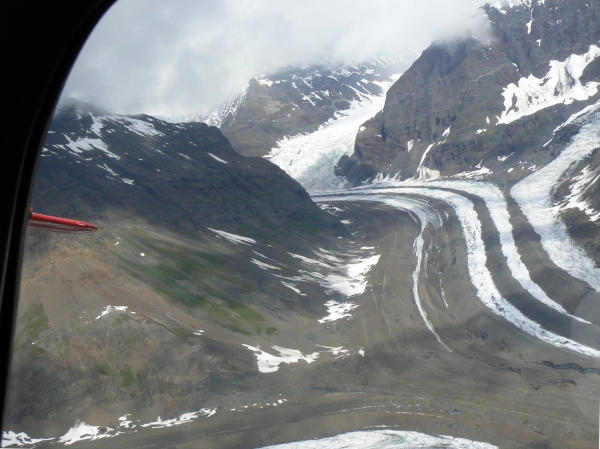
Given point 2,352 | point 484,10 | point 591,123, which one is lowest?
point 2,352

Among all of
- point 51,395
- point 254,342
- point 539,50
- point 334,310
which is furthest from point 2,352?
point 539,50

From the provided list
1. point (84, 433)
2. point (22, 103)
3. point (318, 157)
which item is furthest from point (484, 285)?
point (318, 157)

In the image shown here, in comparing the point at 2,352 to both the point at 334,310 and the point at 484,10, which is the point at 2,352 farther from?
the point at 484,10

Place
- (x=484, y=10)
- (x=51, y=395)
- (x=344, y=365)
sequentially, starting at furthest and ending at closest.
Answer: (x=484, y=10) < (x=344, y=365) < (x=51, y=395)

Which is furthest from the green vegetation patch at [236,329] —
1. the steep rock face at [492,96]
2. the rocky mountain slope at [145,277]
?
the steep rock face at [492,96]

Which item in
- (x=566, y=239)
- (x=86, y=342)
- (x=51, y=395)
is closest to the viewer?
(x=51, y=395)

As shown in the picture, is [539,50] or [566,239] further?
[539,50]
